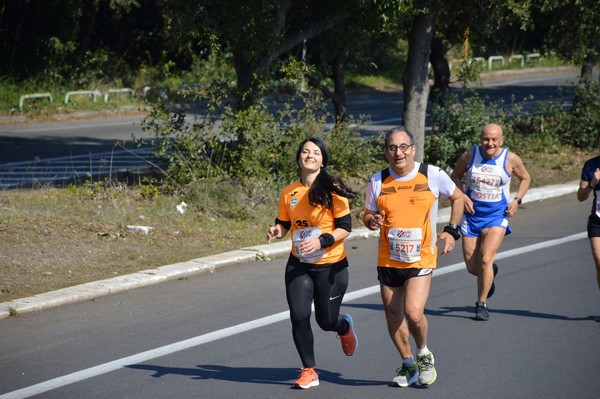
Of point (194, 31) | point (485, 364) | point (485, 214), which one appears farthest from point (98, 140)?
point (485, 364)

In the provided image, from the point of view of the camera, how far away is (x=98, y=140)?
2544 centimetres

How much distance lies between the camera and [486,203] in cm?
934

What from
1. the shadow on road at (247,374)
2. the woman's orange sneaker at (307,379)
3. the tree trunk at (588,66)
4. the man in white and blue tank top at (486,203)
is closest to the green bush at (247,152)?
the man in white and blue tank top at (486,203)

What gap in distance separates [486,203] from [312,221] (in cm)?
277

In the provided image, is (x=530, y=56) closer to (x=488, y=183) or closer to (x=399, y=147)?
(x=488, y=183)

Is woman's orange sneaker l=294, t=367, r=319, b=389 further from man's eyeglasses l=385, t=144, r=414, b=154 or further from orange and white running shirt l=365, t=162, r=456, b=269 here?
man's eyeglasses l=385, t=144, r=414, b=154

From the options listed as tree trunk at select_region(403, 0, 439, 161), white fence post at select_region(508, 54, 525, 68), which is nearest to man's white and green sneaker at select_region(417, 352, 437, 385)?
tree trunk at select_region(403, 0, 439, 161)

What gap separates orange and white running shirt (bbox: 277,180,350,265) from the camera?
7.08 m

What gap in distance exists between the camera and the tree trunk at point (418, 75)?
56.4 feet

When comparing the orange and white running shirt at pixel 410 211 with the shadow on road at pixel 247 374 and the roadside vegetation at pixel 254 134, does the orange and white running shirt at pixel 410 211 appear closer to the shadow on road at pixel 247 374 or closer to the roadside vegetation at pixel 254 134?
the shadow on road at pixel 247 374

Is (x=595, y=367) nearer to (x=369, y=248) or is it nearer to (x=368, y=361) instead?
(x=368, y=361)

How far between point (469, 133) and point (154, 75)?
21372mm

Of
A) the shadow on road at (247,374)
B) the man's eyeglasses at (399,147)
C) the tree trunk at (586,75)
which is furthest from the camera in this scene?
the tree trunk at (586,75)

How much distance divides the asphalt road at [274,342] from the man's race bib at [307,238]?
3.05 feet
